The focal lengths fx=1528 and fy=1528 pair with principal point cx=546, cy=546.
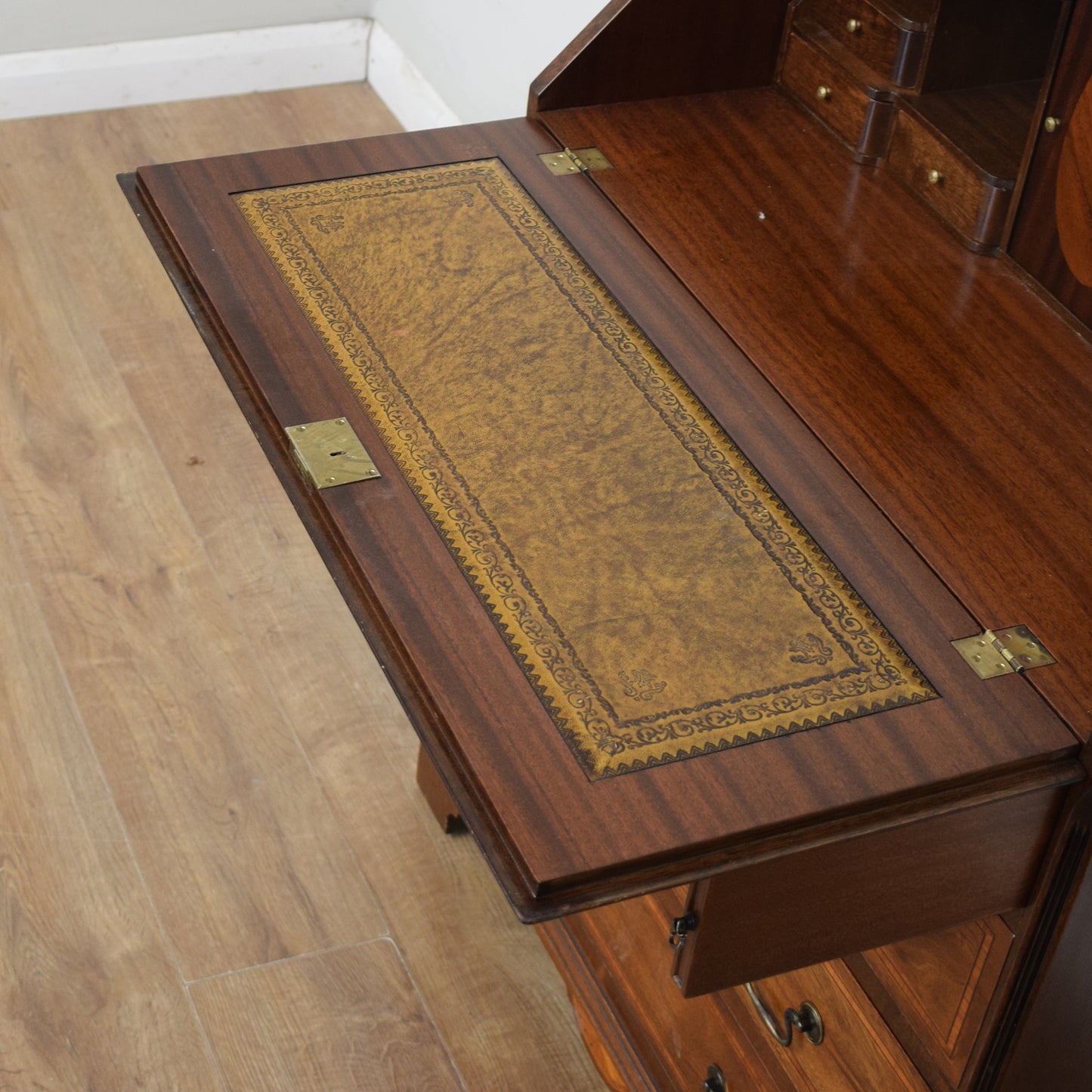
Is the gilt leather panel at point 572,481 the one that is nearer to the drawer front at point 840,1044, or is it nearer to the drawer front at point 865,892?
the drawer front at point 865,892

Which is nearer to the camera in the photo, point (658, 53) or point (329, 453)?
point (329, 453)

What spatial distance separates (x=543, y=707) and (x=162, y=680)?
128 centimetres

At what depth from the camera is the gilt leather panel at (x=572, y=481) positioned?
1.01 meters

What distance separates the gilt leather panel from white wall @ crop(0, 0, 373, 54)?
2085mm

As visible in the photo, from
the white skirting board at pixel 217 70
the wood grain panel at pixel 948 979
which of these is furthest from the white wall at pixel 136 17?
the wood grain panel at pixel 948 979

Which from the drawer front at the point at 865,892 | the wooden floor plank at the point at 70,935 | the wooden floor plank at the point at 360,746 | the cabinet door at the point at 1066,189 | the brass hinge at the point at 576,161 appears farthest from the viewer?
the wooden floor plank at the point at 360,746

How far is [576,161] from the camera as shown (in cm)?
151

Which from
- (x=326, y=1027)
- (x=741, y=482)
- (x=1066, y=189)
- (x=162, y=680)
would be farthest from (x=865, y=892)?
(x=162, y=680)

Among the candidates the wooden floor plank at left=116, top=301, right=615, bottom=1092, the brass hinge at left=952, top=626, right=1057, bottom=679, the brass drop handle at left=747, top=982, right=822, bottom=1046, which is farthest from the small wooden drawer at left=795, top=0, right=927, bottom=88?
the wooden floor plank at left=116, top=301, right=615, bottom=1092

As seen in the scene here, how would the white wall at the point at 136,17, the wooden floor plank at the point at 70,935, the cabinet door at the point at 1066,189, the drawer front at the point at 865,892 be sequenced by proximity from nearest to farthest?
the drawer front at the point at 865,892 < the cabinet door at the point at 1066,189 < the wooden floor plank at the point at 70,935 < the white wall at the point at 136,17

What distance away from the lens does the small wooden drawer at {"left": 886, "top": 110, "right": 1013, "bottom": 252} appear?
4.55ft

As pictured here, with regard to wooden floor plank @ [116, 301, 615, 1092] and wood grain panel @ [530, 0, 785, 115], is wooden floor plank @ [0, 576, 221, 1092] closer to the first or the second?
wooden floor plank @ [116, 301, 615, 1092]

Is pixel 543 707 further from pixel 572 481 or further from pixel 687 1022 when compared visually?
pixel 687 1022

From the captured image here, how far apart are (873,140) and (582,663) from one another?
76cm
